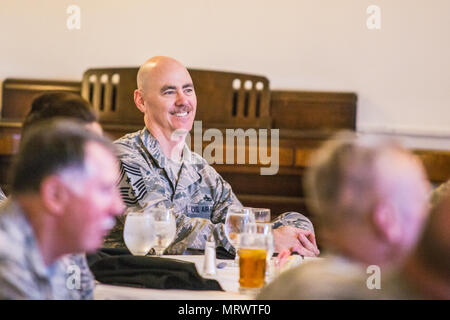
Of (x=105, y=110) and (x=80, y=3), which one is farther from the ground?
(x=80, y=3)

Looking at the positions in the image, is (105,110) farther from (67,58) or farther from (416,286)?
(416,286)

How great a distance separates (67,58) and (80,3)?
353 mm

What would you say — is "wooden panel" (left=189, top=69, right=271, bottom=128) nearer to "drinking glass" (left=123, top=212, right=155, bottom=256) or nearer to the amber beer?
"drinking glass" (left=123, top=212, right=155, bottom=256)

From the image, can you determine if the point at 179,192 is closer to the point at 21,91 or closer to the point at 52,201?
the point at 52,201

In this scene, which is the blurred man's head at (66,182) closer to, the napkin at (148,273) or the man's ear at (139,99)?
the napkin at (148,273)

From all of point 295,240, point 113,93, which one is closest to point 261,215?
point 295,240

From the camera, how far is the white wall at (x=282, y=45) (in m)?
4.20

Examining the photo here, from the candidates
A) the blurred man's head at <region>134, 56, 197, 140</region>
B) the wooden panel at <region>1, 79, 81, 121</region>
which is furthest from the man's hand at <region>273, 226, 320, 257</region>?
the wooden panel at <region>1, 79, 81, 121</region>

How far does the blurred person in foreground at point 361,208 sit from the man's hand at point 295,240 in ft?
3.68

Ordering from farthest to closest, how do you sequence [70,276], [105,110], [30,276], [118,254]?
[105,110] → [118,254] → [70,276] → [30,276]

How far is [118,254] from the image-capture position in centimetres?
158

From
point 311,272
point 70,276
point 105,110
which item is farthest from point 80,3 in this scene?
point 311,272

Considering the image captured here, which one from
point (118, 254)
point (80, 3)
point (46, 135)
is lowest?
point (118, 254)

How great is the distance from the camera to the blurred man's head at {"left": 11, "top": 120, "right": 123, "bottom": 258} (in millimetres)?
815
